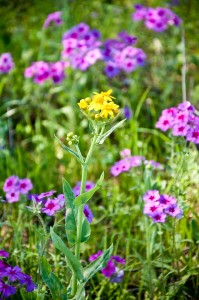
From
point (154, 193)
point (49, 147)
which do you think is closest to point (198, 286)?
point (154, 193)

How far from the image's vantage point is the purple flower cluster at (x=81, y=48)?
2.79m

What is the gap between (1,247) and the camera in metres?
2.01

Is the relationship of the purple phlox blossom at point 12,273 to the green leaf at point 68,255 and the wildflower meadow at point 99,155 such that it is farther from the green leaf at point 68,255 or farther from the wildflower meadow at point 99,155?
the green leaf at point 68,255

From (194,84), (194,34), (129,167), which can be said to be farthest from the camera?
(194,34)

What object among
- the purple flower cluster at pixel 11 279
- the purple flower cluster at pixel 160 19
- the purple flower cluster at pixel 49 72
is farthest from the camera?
the purple flower cluster at pixel 160 19

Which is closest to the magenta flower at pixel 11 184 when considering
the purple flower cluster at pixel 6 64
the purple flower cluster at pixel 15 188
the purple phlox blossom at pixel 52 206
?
the purple flower cluster at pixel 15 188

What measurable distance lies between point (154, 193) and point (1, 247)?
1.85ft

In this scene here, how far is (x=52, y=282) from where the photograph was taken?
1.60 metres

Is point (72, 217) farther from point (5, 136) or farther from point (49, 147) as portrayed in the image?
point (5, 136)

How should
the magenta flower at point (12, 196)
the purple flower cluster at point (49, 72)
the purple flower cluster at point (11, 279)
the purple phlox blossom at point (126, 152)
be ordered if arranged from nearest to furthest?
the purple flower cluster at point (11, 279) → the magenta flower at point (12, 196) → the purple phlox blossom at point (126, 152) → the purple flower cluster at point (49, 72)

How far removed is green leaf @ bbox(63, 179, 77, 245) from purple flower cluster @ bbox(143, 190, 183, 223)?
275 mm

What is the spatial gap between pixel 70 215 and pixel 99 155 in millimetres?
1152

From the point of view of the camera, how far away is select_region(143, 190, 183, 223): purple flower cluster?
179 cm

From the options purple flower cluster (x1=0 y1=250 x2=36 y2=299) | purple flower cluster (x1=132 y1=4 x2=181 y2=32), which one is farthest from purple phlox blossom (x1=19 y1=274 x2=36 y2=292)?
purple flower cluster (x1=132 y1=4 x2=181 y2=32)
